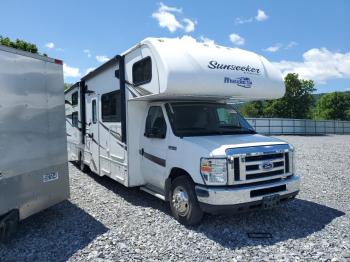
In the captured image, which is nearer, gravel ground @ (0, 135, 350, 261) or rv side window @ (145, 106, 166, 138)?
gravel ground @ (0, 135, 350, 261)

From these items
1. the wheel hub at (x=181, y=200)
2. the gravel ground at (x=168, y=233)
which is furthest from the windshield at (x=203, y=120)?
the gravel ground at (x=168, y=233)

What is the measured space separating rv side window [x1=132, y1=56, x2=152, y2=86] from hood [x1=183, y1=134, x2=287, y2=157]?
4.66 ft

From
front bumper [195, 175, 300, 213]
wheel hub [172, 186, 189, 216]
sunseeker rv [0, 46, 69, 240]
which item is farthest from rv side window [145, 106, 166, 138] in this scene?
sunseeker rv [0, 46, 69, 240]

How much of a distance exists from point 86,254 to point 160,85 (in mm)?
2997

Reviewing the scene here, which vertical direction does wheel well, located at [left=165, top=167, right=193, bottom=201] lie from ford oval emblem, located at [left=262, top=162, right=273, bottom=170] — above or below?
below

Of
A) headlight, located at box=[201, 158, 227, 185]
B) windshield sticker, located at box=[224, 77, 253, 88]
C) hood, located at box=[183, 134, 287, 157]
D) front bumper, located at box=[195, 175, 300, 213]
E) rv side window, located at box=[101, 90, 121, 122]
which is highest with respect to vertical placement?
windshield sticker, located at box=[224, 77, 253, 88]

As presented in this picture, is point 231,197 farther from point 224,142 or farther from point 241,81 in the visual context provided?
point 241,81

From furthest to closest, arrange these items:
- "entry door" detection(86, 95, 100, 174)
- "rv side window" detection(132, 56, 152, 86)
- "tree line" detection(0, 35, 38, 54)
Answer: "tree line" detection(0, 35, 38, 54), "entry door" detection(86, 95, 100, 174), "rv side window" detection(132, 56, 152, 86)

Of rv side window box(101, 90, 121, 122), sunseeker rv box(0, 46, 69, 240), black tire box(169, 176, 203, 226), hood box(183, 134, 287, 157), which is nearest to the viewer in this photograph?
sunseeker rv box(0, 46, 69, 240)

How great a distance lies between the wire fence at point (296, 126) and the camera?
36.5 meters

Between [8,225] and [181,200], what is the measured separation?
277 cm

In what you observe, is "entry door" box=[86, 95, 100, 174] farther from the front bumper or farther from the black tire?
the front bumper

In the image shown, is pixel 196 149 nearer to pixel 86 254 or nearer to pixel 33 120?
pixel 86 254

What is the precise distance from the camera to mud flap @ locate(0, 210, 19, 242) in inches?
204
